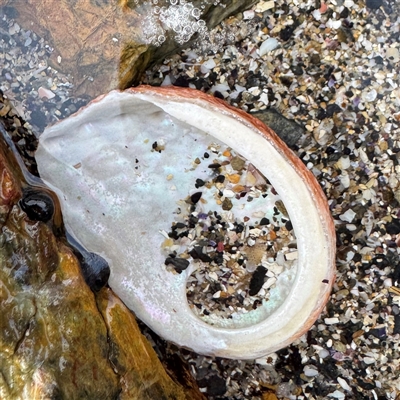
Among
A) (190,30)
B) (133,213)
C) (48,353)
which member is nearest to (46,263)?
(48,353)

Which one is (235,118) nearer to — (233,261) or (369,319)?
(233,261)

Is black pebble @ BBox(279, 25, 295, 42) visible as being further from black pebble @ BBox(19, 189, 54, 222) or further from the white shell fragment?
black pebble @ BBox(19, 189, 54, 222)

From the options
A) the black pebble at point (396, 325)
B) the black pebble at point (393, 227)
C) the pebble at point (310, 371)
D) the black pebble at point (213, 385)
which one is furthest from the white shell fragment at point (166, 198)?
the black pebble at point (396, 325)

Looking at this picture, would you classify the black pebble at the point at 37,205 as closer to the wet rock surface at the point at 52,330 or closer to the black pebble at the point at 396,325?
the wet rock surface at the point at 52,330

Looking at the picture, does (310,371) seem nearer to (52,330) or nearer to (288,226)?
(288,226)

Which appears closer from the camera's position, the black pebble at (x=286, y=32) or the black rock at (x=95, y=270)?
the black rock at (x=95, y=270)

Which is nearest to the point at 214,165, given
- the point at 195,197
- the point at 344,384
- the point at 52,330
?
the point at 195,197
